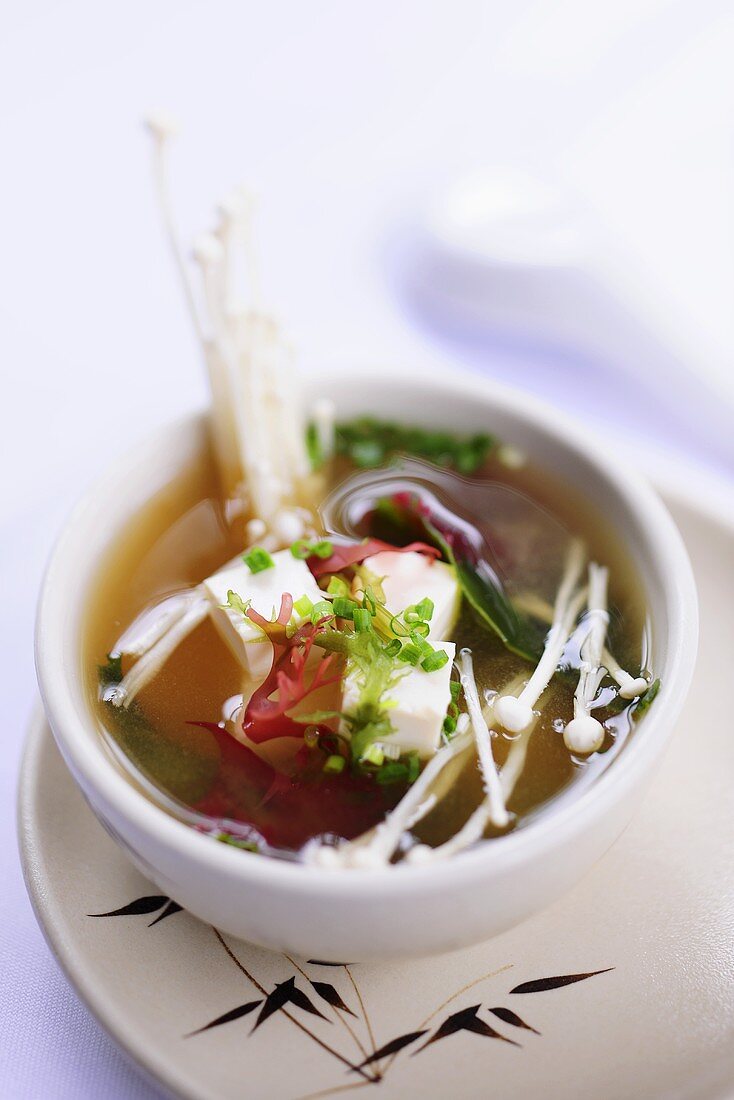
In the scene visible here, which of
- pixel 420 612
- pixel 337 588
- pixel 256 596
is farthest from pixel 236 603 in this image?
pixel 420 612

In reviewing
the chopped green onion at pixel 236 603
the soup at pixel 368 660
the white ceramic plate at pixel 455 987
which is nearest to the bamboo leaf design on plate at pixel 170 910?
the white ceramic plate at pixel 455 987

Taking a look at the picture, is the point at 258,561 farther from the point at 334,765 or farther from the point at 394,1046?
the point at 394,1046

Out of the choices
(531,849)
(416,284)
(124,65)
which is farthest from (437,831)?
(124,65)

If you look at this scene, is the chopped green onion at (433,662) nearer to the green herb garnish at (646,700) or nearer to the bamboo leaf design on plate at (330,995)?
the green herb garnish at (646,700)

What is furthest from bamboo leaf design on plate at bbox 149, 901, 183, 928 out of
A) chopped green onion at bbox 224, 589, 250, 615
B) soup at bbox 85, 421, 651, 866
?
chopped green onion at bbox 224, 589, 250, 615

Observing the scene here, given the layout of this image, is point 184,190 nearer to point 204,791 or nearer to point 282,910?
point 204,791
